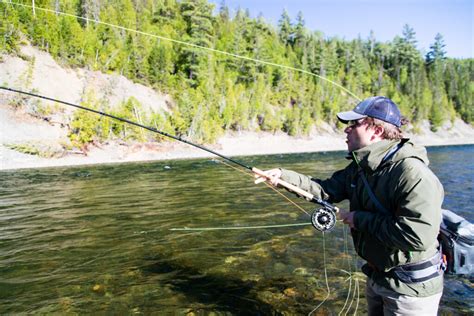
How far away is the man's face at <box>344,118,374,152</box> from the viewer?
10.8 ft

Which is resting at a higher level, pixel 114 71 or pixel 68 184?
pixel 114 71

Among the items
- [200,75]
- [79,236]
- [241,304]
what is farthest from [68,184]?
[200,75]

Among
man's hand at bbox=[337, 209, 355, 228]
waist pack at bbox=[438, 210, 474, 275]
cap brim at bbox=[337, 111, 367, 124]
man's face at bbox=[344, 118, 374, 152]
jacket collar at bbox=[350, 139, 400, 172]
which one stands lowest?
waist pack at bbox=[438, 210, 474, 275]

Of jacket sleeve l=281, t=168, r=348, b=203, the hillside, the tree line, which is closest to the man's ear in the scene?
jacket sleeve l=281, t=168, r=348, b=203

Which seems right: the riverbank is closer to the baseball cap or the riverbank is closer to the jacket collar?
the baseball cap

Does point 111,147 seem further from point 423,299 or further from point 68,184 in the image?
point 423,299

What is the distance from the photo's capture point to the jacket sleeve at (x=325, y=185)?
13.6 feet

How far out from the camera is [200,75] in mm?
74875

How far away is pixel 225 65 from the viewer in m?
88.6

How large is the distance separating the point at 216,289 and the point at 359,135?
420 centimetres

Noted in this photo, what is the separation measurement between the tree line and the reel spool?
1463 inches

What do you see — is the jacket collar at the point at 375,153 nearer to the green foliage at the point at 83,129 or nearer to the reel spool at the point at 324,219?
the reel spool at the point at 324,219

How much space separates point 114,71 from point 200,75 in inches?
697

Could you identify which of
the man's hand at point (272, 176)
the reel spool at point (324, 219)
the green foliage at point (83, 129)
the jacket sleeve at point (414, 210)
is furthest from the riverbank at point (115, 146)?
the jacket sleeve at point (414, 210)
